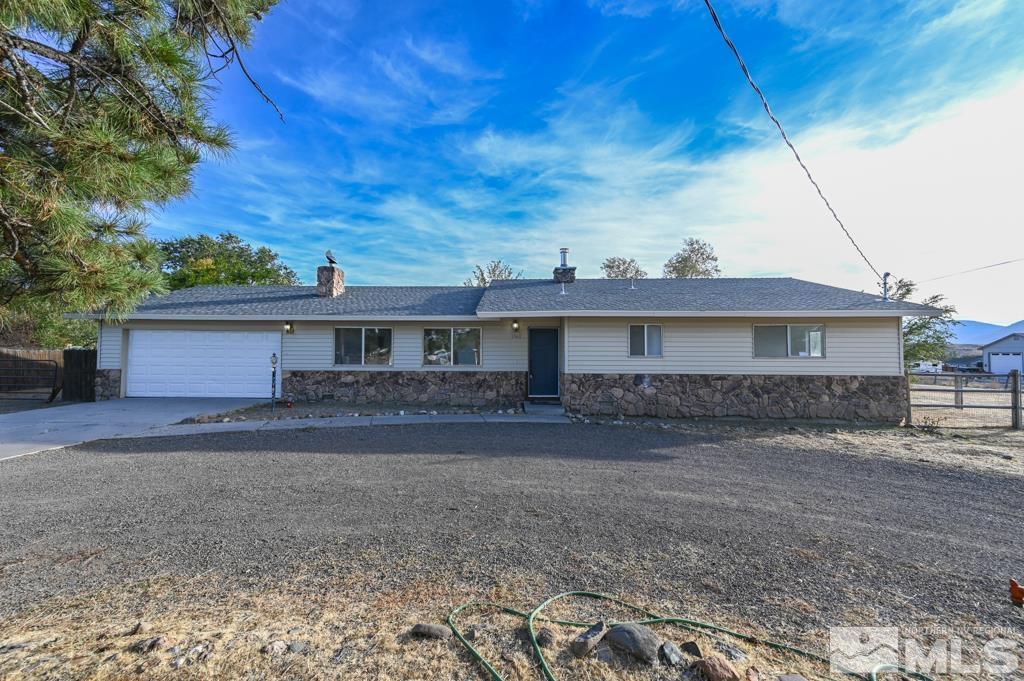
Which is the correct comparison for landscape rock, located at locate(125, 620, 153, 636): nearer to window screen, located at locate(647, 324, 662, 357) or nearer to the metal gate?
window screen, located at locate(647, 324, 662, 357)

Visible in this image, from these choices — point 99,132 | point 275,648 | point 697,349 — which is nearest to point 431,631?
point 275,648

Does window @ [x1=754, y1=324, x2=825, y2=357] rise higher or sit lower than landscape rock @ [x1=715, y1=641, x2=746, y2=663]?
higher

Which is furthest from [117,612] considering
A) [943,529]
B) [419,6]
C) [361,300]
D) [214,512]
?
[361,300]

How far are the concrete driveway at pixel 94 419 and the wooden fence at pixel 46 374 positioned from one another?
188cm

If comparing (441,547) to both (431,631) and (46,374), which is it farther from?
(46,374)

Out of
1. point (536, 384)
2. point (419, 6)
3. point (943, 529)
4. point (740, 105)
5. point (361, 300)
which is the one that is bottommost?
point (943, 529)

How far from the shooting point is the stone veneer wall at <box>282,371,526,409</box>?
12648mm

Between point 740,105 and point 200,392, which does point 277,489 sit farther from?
point 200,392

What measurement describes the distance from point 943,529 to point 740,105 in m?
6.46

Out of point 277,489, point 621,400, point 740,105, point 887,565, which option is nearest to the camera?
point 887,565

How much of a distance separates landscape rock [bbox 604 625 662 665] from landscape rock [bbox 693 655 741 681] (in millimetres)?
189

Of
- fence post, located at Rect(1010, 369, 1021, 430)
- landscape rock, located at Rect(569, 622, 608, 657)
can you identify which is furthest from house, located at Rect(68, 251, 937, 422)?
landscape rock, located at Rect(569, 622, 608, 657)

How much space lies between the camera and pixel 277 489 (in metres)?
4.88

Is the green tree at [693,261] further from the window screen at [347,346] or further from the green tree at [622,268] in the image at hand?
the window screen at [347,346]
